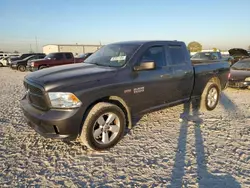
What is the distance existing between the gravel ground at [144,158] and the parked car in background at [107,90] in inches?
15.3

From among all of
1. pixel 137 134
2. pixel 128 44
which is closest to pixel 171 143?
pixel 137 134

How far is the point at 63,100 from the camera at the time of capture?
306cm

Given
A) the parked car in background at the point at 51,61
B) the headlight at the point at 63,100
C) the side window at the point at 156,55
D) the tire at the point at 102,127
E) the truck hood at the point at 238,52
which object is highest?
the truck hood at the point at 238,52

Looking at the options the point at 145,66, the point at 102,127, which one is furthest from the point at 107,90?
the point at 145,66

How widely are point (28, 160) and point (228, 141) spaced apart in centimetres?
350

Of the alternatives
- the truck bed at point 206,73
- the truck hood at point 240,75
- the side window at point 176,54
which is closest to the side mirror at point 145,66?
the side window at point 176,54

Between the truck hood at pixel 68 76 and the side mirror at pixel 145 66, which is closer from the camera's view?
the truck hood at pixel 68 76

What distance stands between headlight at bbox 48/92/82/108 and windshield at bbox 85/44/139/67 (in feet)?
3.85

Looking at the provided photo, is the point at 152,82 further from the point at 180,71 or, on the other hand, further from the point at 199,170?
the point at 199,170

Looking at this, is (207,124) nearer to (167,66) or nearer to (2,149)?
(167,66)

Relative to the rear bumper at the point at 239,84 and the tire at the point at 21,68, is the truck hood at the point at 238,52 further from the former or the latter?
the tire at the point at 21,68

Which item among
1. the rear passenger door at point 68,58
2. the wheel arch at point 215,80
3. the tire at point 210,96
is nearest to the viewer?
the tire at point 210,96

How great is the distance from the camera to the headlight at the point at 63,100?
3.06 meters

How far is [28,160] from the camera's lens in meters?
3.19
